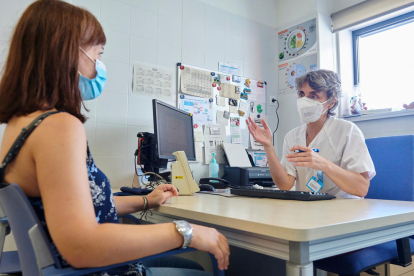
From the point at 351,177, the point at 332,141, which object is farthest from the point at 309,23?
the point at 351,177

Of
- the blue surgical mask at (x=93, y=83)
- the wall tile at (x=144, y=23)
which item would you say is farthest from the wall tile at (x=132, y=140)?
the blue surgical mask at (x=93, y=83)

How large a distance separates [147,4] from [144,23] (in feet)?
0.50

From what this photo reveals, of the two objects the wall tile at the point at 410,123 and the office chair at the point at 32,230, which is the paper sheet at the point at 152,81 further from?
the wall tile at the point at 410,123

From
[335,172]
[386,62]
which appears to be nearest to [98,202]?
[335,172]

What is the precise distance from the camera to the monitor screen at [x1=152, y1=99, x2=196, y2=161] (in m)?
1.79

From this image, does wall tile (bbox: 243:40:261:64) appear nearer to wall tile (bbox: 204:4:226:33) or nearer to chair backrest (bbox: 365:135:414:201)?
wall tile (bbox: 204:4:226:33)

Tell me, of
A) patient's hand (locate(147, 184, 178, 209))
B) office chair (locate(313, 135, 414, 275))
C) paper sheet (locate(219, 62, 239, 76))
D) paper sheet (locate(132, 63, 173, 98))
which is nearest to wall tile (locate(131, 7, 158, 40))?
paper sheet (locate(132, 63, 173, 98))

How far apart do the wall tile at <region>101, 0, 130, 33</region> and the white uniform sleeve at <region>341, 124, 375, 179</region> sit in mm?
1645

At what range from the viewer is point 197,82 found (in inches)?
102

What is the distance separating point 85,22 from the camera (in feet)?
2.61

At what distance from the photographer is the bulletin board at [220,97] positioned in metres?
2.52

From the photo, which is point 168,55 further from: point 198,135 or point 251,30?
point 251,30

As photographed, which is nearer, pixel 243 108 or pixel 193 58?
pixel 193 58

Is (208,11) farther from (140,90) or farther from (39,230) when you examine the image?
(39,230)
